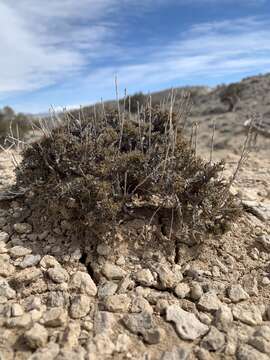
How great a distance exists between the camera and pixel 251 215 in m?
3.78

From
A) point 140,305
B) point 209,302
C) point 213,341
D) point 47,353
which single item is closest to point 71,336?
point 47,353

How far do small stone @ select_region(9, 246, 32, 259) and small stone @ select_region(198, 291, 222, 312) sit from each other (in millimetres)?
1361

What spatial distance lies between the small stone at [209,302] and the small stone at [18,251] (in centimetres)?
136

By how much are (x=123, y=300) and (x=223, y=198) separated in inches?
49.8

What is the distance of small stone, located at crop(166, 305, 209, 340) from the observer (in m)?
2.44

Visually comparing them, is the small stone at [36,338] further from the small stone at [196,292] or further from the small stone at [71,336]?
the small stone at [196,292]

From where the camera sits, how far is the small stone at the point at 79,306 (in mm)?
2529

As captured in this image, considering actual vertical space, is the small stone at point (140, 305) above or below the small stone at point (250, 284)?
above

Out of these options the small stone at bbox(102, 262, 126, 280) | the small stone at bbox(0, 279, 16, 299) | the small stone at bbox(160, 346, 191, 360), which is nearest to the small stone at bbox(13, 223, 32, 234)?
the small stone at bbox(0, 279, 16, 299)

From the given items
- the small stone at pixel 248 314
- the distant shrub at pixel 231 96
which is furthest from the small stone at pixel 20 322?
the distant shrub at pixel 231 96

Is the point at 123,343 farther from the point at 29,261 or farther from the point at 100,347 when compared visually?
the point at 29,261

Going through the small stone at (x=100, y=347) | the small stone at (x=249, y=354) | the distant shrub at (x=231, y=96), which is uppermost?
the small stone at (x=100, y=347)

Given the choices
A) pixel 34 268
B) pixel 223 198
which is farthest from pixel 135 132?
pixel 34 268

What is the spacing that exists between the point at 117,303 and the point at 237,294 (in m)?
0.87
